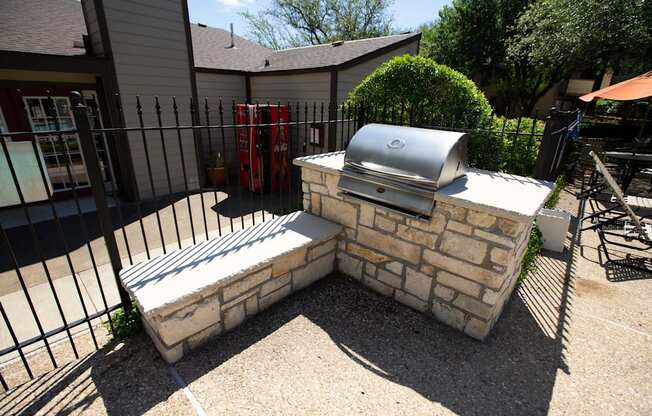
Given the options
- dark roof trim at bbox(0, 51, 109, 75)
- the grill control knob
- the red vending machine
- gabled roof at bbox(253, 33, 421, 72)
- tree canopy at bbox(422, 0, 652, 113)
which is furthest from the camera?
tree canopy at bbox(422, 0, 652, 113)

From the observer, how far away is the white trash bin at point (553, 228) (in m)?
4.15

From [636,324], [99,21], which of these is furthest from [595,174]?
[99,21]

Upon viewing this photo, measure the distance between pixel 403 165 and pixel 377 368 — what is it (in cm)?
168

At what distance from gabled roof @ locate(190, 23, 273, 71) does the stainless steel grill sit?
23.6ft

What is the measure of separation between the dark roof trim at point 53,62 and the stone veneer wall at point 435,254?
486cm

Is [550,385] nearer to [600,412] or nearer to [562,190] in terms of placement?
[600,412]

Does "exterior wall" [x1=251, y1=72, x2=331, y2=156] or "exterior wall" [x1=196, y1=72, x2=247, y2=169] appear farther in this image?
"exterior wall" [x1=196, y1=72, x2=247, y2=169]

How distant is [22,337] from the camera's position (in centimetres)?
270

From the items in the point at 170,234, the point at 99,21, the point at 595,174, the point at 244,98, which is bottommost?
the point at 170,234

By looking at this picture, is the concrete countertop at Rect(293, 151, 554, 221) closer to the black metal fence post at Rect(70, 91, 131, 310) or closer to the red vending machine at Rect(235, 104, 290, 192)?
the black metal fence post at Rect(70, 91, 131, 310)

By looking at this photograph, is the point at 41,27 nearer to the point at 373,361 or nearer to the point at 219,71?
the point at 219,71

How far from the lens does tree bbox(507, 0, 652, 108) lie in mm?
8852

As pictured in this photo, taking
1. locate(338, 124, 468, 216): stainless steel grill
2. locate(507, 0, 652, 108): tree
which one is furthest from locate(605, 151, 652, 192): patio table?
locate(338, 124, 468, 216): stainless steel grill

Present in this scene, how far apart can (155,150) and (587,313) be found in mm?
7830
